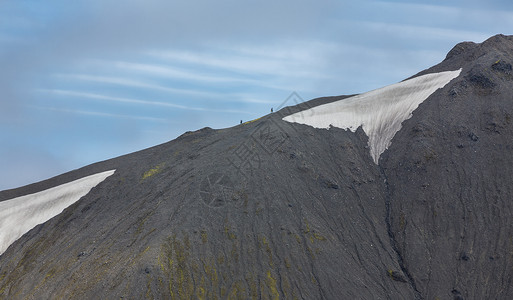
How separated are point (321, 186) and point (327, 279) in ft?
33.5

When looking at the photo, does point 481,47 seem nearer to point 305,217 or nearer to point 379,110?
point 379,110

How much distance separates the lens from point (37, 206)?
5116 cm

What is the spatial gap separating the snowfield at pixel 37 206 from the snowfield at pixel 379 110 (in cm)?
2089

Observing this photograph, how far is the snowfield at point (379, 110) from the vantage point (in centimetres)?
5128

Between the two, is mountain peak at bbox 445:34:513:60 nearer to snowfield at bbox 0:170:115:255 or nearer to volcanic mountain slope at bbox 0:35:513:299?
volcanic mountain slope at bbox 0:35:513:299

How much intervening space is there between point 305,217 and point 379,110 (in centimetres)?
1785

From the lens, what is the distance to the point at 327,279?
1436 inches

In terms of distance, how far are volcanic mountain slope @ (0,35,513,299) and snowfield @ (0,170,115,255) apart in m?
1.33

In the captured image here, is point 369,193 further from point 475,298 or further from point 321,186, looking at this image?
point 475,298

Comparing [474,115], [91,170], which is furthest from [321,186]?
[91,170]

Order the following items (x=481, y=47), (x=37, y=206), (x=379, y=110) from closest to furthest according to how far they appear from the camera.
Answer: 1. (x=37, y=206)
2. (x=379, y=110)
3. (x=481, y=47)

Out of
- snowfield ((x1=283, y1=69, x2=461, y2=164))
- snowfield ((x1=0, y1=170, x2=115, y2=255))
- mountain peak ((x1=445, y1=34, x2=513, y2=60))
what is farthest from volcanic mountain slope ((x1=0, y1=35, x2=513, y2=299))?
mountain peak ((x1=445, y1=34, x2=513, y2=60))

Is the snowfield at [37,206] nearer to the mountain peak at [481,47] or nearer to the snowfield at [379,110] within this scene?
the snowfield at [379,110]

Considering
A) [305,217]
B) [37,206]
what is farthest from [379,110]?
[37,206]
